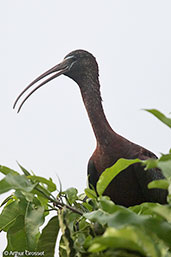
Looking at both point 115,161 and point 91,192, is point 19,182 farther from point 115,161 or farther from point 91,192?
point 115,161

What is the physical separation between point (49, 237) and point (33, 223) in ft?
0.49

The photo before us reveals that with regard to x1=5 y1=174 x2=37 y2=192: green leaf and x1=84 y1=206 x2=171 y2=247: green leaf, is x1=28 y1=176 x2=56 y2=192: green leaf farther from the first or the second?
x1=84 y1=206 x2=171 y2=247: green leaf

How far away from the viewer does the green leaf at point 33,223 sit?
1.19m

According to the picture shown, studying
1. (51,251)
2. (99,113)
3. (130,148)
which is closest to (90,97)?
(99,113)

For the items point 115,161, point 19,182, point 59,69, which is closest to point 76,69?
point 59,69

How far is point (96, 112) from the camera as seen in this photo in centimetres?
337

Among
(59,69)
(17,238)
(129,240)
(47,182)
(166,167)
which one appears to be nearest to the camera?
(129,240)

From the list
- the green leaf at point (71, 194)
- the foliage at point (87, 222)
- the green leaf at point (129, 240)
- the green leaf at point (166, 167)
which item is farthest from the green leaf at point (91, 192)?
the green leaf at point (129, 240)

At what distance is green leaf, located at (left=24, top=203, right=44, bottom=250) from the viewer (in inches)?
46.7

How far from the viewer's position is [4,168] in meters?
1.12

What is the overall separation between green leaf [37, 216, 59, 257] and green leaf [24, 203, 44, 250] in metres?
0.08

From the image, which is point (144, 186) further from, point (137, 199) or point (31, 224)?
point (31, 224)

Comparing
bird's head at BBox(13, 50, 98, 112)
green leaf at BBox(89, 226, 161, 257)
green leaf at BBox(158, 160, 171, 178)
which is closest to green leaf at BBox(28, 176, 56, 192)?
green leaf at BBox(158, 160, 171, 178)

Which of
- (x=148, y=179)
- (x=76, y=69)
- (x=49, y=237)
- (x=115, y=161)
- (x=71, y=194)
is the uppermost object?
(x=76, y=69)
